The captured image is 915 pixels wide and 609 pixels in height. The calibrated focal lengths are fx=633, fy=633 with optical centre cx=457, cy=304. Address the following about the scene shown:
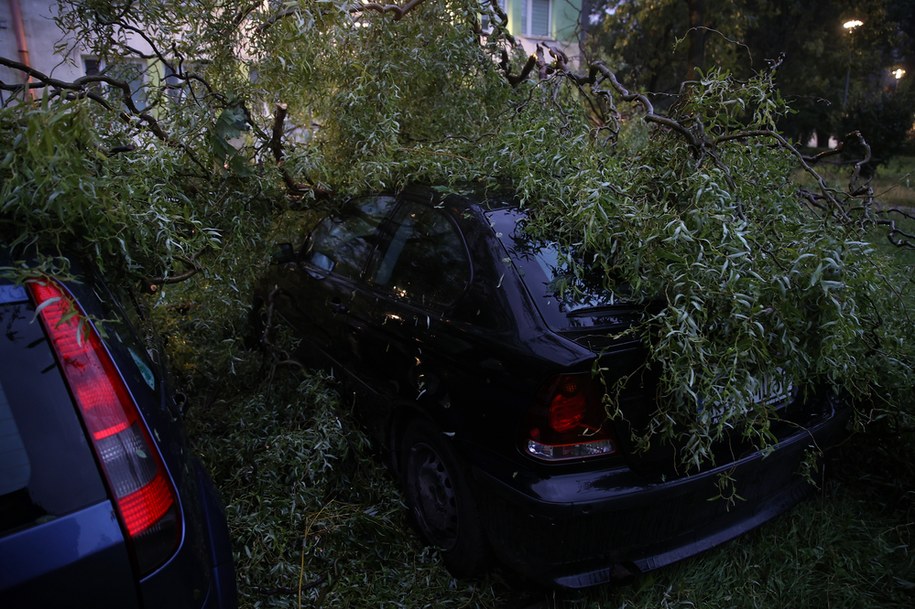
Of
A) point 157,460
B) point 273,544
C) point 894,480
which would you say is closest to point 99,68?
point 273,544

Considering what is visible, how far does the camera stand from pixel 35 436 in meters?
1.43

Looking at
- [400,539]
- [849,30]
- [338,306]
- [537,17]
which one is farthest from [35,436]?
[537,17]

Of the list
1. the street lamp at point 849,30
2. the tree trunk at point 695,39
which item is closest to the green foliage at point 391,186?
the tree trunk at point 695,39

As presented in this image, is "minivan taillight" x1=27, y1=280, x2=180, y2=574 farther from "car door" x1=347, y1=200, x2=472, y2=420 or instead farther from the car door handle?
the car door handle

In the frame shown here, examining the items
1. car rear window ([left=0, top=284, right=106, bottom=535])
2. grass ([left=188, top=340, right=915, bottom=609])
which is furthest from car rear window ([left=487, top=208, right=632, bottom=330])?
car rear window ([left=0, top=284, right=106, bottom=535])

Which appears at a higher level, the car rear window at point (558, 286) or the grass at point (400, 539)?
the car rear window at point (558, 286)

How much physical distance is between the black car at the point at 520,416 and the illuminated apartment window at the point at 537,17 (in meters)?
16.1

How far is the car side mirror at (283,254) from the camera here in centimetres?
409

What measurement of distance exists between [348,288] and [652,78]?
11.8 m

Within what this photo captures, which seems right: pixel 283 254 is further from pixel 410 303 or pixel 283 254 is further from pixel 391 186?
pixel 410 303

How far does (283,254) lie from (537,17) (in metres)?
16.0

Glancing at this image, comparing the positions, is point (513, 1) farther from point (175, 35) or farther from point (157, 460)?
point (157, 460)

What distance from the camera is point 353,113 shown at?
396cm

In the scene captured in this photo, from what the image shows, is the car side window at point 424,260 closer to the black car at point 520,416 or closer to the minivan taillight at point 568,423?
the black car at point 520,416
